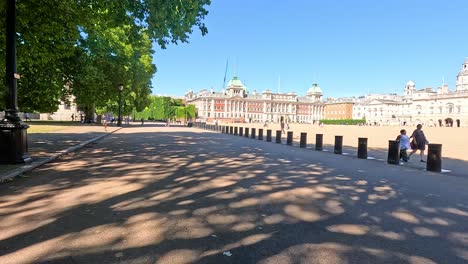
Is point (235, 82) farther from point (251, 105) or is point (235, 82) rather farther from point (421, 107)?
point (421, 107)

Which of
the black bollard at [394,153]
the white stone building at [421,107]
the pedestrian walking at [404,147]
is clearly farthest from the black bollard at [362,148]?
Answer: the white stone building at [421,107]

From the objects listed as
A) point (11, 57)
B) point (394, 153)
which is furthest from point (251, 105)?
point (11, 57)

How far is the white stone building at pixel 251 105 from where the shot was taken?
171 metres

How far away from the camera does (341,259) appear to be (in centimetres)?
404

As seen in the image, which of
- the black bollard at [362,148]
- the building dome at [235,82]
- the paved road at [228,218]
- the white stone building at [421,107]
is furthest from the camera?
the building dome at [235,82]

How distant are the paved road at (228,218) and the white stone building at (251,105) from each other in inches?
6061

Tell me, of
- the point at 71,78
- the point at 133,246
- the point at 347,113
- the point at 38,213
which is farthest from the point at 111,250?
the point at 347,113

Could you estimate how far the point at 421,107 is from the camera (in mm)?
154500

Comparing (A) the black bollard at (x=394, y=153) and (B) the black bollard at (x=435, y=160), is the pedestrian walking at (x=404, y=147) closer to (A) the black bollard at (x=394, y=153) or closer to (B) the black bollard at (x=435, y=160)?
(A) the black bollard at (x=394, y=153)

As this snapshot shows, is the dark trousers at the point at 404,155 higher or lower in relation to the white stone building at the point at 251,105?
lower

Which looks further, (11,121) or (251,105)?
(251,105)

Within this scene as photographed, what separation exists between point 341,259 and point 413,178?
7.22 m

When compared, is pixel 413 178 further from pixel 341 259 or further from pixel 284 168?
pixel 341 259

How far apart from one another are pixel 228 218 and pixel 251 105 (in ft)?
580
